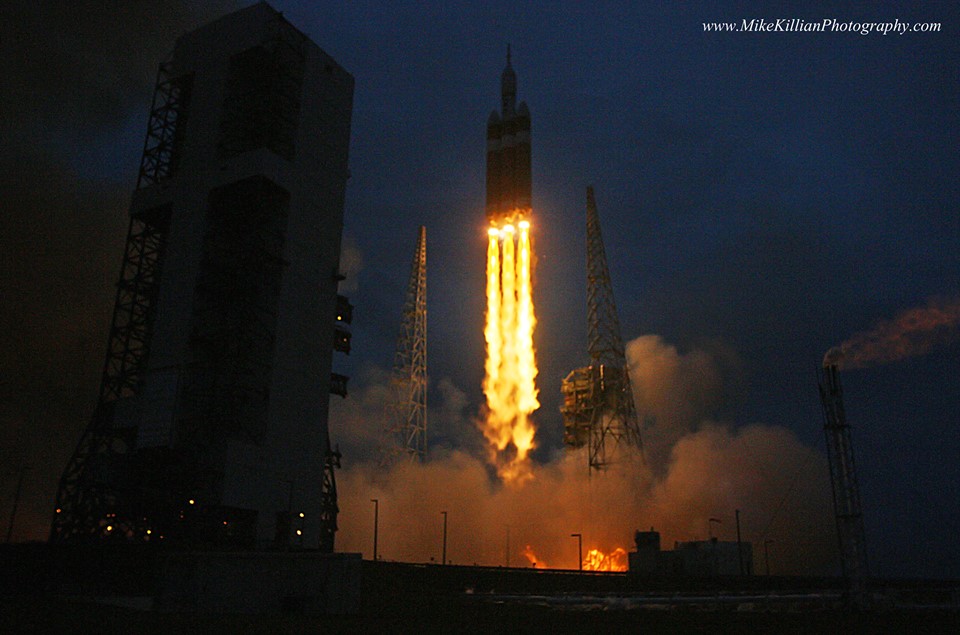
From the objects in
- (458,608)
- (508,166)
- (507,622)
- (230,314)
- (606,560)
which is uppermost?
(508,166)

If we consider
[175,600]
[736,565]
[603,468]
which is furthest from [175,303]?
[736,565]

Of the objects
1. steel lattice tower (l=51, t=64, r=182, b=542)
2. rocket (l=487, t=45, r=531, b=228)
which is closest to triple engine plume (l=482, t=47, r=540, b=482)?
rocket (l=487, t=45, r=531, b=228)

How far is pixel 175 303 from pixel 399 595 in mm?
30373

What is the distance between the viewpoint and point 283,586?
48750mm

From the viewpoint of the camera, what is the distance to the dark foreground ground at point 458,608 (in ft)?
105

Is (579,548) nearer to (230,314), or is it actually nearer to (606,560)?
(606,560)

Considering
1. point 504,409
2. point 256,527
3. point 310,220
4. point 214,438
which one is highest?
point 310,220

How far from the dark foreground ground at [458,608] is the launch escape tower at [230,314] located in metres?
4.68

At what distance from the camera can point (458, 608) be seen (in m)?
46.4

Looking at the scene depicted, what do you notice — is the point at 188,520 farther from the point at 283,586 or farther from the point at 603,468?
the point at 603,468

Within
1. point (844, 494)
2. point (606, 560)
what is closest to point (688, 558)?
point (606, 560)

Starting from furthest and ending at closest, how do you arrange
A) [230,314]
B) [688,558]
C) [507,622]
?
[688,558], [230,314], [507,622]

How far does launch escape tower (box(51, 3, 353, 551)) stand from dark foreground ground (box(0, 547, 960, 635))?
4679mm

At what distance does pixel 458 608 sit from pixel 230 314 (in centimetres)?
3223
